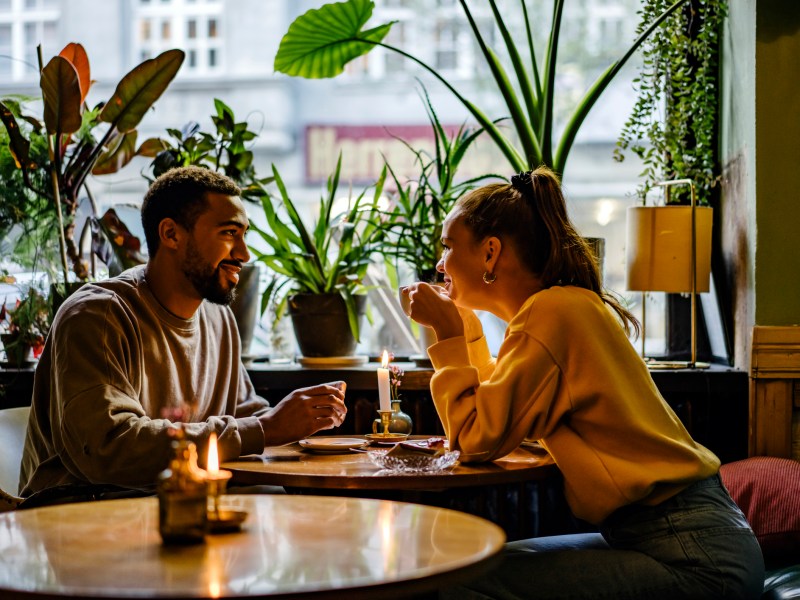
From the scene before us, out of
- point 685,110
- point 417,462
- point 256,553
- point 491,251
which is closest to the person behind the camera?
point 256,553

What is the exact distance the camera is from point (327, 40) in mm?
3537

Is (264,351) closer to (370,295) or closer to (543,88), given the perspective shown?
(370,295)

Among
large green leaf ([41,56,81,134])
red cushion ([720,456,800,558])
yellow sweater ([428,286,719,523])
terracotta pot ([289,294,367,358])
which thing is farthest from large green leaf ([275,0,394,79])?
red cushion ([720,456,800,558])

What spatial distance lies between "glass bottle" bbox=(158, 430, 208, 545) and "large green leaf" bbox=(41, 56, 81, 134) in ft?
7.05

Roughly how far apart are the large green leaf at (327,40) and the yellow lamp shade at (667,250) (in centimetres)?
115

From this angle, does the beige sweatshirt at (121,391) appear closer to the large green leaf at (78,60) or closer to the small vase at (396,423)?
the small vase at (396,423)

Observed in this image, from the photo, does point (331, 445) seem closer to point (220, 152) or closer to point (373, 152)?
point (220, 152)

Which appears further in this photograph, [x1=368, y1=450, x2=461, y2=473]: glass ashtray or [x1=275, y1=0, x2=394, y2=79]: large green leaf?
[x1=275, y1=0, x2=394, y2=79]: large green leaf

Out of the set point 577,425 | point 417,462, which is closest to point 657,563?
point 577,425

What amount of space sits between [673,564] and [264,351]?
2334 mm

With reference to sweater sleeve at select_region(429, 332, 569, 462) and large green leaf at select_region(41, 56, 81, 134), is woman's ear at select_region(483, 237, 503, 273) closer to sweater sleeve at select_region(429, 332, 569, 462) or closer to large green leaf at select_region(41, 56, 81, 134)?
sweater sleeve at select_region(429, 332, 569, 462)

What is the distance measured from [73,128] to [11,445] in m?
1.20

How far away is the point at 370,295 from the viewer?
12.9 ft

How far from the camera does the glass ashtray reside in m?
2.05
